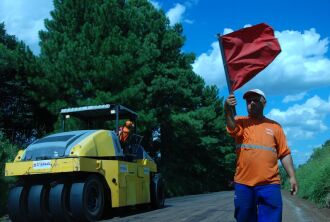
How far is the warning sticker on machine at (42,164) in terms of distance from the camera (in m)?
11.9

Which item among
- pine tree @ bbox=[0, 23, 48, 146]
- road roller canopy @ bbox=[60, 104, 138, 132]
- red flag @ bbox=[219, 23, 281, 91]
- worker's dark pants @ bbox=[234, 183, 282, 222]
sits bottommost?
worker's dark pants @ bbox=[234, 183, 282, 222]

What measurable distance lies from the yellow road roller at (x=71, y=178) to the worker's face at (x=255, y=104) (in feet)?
21.5

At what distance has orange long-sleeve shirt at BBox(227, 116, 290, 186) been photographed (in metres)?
5.60

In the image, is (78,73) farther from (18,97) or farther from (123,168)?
(123,168)

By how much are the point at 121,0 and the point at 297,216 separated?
1887cm

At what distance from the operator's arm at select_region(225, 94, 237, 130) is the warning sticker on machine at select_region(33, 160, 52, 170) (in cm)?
703

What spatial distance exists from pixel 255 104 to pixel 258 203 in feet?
3.50

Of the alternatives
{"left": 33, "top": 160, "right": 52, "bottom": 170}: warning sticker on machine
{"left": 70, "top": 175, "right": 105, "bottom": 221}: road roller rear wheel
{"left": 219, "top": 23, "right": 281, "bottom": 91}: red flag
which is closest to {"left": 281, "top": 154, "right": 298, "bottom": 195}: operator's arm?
{"left": 219, "top": 23, "right": 281, "bottom": 91}: red flag

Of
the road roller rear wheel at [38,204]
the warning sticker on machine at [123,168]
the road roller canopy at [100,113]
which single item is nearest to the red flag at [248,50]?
the road roller rear wheel at [38,204]

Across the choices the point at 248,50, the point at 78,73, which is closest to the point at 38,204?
the point at 248,50

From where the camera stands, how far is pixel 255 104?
231 inches

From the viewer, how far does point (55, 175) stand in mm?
12344

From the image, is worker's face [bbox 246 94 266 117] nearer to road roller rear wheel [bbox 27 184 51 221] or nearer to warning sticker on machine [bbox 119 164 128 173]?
road roller rear wheel [bbox 27 184 51 221]

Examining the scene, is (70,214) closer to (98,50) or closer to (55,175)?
(55,175)
